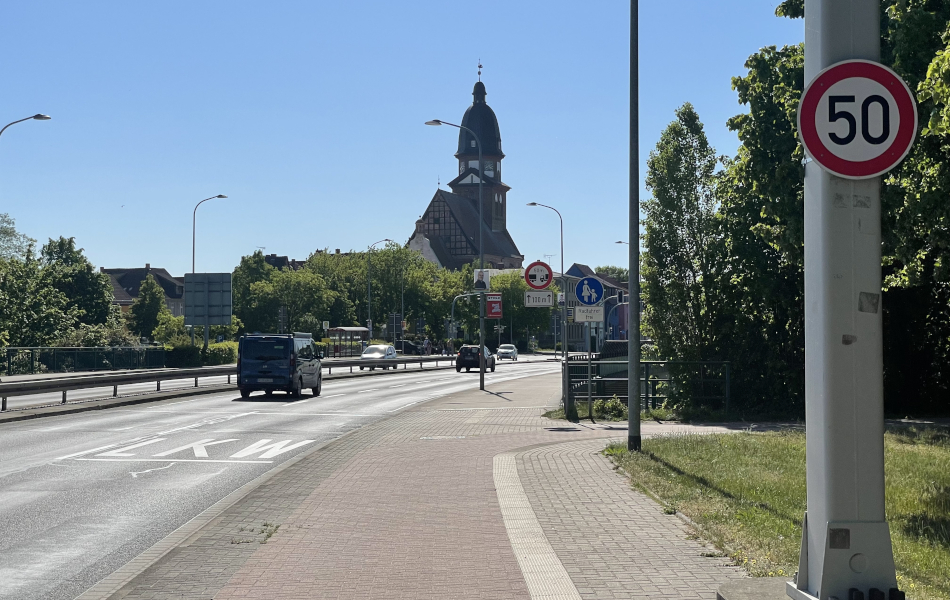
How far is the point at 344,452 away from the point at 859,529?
11.1 meters

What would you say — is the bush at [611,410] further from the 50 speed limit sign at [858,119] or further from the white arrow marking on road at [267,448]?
the 50 speed limit sign at [858,119]

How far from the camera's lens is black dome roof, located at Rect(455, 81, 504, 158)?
141 meters

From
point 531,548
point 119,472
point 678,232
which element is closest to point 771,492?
point 531,548

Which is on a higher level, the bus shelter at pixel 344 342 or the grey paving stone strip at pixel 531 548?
the bus shelter at pixel 344 342

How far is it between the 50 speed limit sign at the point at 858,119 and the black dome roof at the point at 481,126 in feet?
445

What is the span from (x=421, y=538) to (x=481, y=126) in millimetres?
137371

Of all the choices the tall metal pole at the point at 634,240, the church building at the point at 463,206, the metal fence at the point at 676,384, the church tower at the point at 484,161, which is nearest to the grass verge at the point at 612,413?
the metal fence at the point at 676,384

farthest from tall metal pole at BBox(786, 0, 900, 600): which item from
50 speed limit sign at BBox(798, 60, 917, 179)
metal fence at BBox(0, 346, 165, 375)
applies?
metal fence at BBox(0, 346, 165, 375)

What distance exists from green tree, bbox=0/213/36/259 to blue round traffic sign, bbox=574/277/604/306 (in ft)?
273

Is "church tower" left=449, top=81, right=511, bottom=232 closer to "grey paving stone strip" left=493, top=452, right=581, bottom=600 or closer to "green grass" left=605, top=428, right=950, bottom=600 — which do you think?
"green grass" left=605, top=428, right=950, bottom=600

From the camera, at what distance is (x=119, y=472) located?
12.9 m

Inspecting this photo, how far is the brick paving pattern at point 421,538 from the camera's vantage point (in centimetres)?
635

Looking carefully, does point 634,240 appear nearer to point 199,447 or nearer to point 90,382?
point 199,447

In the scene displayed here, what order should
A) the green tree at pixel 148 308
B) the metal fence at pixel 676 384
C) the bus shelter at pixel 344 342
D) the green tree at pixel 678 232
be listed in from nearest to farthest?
the metal fence at pixel 676 384, the green tree at pixel 678 232, the bus shelter at pixel 344 342, the green tree at pixel 148 308
